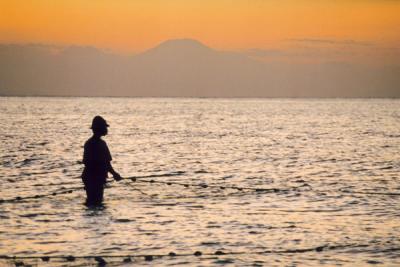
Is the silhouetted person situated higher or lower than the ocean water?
higher

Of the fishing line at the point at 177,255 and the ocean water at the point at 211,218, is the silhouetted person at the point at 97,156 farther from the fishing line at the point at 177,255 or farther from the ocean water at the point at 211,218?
the fishing line at the point at 177,255

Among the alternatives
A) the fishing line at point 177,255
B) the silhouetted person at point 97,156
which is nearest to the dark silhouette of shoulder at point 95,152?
the silhouetted person at point 97,156

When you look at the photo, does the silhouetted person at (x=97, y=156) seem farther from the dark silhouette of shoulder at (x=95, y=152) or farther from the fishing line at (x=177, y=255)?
the fishing line at (x=177, y=255)

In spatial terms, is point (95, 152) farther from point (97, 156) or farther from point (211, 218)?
point (211, 218)

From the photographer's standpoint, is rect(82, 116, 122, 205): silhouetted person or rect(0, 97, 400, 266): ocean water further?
rect(82, 116, 122, 205): silhouetted person

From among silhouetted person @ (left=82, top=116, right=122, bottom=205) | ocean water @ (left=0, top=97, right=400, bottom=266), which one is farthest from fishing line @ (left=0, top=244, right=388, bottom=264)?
silhouetted person @ (left=82, top=116, right=122, bottom=205)

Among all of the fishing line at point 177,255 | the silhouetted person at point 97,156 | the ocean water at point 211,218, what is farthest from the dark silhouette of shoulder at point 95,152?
the fishing line at point 177,255

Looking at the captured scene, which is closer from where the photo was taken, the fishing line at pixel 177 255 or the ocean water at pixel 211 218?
the fishing line at pixel 177 255

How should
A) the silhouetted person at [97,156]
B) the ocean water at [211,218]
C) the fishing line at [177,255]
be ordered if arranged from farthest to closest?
the silhouetted person at [97,156] → the ocean water at [211,218] → the fishing line at [177,255]

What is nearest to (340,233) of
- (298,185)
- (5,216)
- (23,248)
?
(23,248)

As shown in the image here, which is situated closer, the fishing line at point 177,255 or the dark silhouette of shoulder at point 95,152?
the fishing line at point 177,255

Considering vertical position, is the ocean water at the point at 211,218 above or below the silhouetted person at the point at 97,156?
below

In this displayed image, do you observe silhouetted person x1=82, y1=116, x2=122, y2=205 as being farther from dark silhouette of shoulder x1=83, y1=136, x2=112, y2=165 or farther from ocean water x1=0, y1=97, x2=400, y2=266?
ocean water x1=0, y1=97, x2=400, y2=266

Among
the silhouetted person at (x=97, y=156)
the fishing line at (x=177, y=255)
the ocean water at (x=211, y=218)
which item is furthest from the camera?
the silhouetted person at (x=97, y=156)
